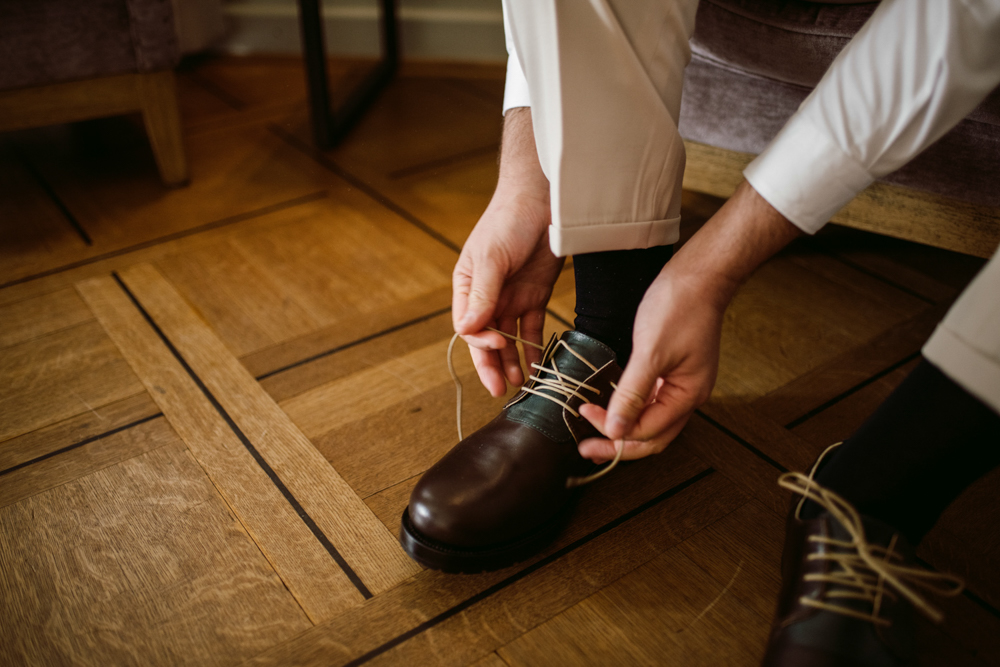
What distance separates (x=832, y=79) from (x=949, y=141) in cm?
26

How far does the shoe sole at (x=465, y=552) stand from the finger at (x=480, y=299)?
13 centimetres

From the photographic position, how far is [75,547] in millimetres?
468

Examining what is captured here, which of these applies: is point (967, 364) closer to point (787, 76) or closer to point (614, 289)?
point (614, 289)

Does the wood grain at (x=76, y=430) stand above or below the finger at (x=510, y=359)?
below

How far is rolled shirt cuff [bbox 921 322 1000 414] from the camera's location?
1.01ft

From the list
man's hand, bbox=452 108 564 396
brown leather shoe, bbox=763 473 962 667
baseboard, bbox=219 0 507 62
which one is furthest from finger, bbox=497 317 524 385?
baseboard, bbox=219 0 507 62

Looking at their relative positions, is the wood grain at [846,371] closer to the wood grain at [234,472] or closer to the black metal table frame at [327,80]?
the wood grain at [234,472]

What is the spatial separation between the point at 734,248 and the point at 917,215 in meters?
0.35

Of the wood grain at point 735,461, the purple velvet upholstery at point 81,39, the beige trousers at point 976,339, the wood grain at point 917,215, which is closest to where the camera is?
the beige trousers at point 976,339

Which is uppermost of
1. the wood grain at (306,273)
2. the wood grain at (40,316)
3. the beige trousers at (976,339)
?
the beige trousers at (976,339)

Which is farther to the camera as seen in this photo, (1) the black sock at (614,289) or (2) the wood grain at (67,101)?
(2) the wood grain at (67,101)

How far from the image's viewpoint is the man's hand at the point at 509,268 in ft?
1.55

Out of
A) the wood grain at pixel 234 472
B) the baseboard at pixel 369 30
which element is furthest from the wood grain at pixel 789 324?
the baseboard at pixel 369 30

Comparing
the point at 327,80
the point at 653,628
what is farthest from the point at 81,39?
the point at 653,628
